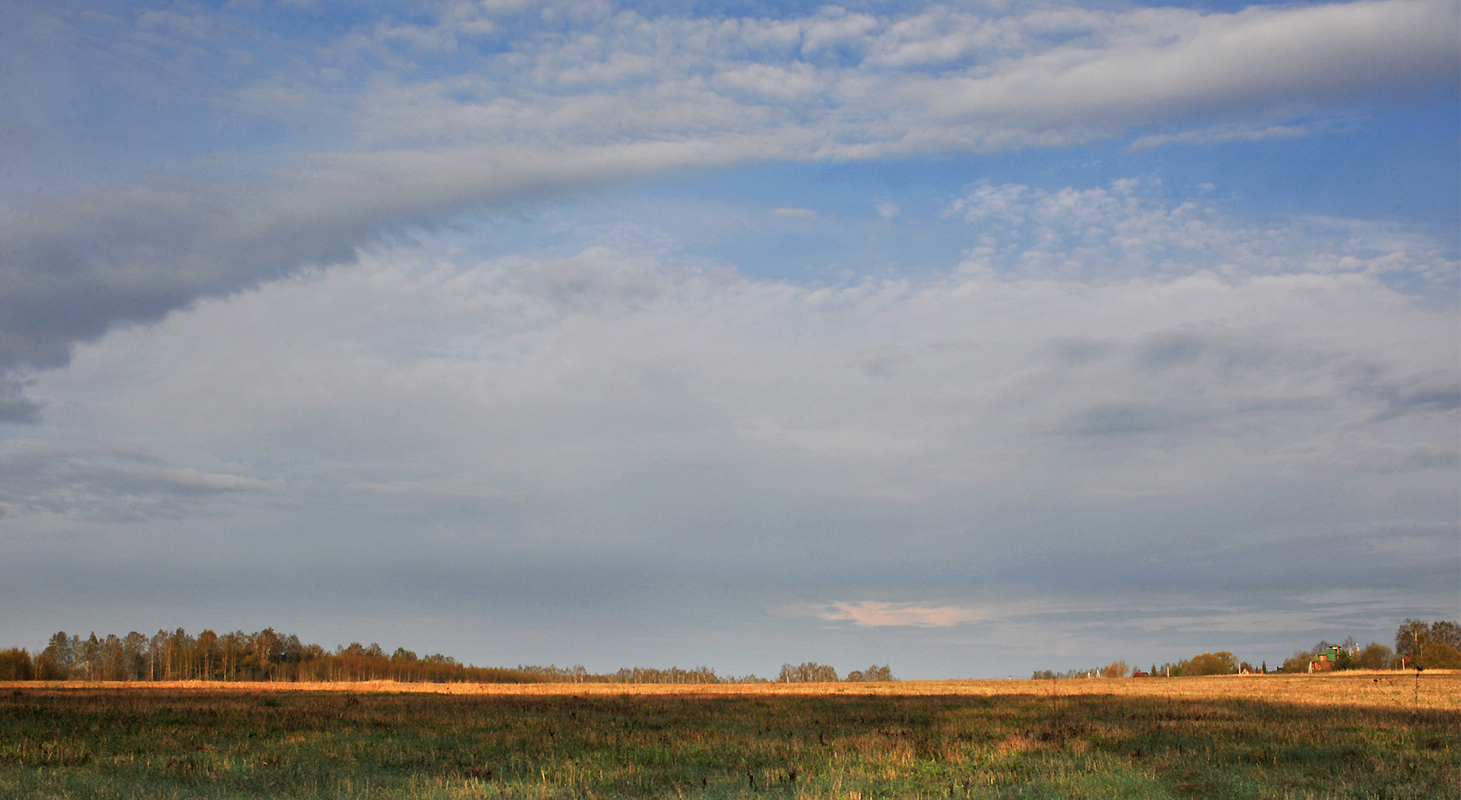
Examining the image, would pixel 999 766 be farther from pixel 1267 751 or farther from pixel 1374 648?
pixel 1374 648

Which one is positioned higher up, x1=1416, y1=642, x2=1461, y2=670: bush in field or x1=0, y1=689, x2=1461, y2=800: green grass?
x1=0, y1=689, x2=1461, y2=800: green grass

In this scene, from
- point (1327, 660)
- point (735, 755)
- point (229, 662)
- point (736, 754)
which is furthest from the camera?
point (229, 662)

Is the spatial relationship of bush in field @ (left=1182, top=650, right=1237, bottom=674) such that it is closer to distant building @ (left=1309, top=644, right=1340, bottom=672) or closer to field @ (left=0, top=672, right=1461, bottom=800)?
distant building @ (left=1309, top=644, right=1340, bottom=672)

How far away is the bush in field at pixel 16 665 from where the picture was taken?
13812 centimetres

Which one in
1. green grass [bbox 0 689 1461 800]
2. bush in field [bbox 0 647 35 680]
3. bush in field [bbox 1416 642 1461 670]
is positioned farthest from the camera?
bush in field [bbox 0 647 35 680]

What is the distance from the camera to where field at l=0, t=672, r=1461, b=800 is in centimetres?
1597

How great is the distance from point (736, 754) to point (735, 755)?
5.1 inches

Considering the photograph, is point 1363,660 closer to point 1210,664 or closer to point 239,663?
point 1210,664

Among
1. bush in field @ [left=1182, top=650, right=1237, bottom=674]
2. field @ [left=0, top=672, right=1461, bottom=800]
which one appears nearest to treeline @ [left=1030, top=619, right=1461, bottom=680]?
bush in field @ [left=1182, top=650, right=1237, bottom=674]

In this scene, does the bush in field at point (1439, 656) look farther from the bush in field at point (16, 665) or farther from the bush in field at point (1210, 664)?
the bush in field at point (16, 665)

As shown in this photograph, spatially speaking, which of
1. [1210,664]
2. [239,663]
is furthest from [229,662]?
[1210,664]

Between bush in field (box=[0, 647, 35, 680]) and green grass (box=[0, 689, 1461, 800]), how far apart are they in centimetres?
13538

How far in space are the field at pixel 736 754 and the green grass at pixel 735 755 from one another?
0.08m

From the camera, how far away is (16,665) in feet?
462
